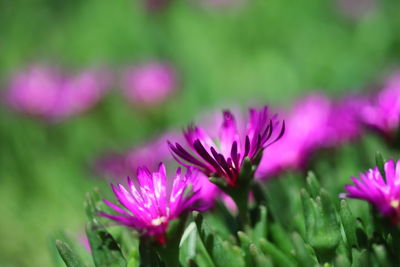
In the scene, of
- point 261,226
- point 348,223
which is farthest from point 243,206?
point 348,223

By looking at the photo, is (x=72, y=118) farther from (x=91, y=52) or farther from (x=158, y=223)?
(x=158, y=223)

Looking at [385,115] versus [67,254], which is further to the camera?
[385,115]

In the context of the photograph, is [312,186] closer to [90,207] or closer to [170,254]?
[170,254]

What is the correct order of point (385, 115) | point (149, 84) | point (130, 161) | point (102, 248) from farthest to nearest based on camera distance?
point (149, 84)
point (130, 161)
point (385, 115)
point (102, 248)

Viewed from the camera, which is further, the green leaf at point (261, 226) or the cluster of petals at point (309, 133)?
the cluster of petals at point (309, 133)

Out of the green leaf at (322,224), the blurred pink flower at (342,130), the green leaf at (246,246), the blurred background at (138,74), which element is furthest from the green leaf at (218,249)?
the blurred background at (138,74)

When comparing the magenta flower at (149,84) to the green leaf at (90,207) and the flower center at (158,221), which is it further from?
the flower center at (158,221)

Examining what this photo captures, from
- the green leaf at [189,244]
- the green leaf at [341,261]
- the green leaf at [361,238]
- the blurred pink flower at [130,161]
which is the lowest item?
the green leaf at [341,261]

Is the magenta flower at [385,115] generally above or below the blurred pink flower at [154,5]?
below
